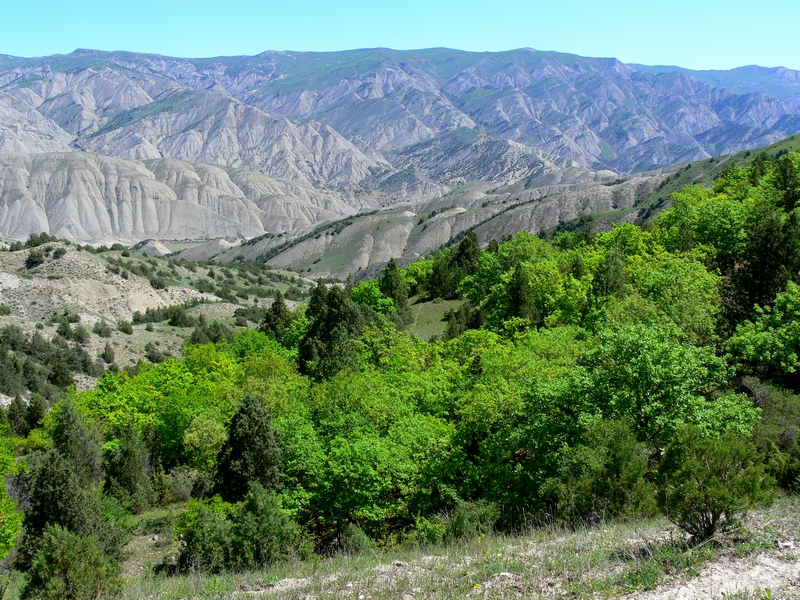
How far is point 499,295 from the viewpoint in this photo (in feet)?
178

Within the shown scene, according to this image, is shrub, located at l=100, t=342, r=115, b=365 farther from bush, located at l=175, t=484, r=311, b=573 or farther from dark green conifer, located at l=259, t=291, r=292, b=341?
bush, located at l=175, t=484, r=311, b=573

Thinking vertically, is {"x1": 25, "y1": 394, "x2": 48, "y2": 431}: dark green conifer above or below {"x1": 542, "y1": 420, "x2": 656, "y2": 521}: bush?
below

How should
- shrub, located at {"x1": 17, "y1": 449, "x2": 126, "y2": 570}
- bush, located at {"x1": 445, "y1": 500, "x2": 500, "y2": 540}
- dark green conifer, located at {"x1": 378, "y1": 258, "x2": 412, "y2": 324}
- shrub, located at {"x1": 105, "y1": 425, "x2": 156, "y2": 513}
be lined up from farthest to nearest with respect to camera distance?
dark green conifer, located at {"x1": 378, "y1": 258, "x2": 412, "y2": 324}, shrub, located at {"x1": 105, "y1": 425, "x2": 156, "y2": 513}, shrub, located at {"x1": 17, "y1": 449, "x2": 126, "y2": 570}, bush, located at {"x1": 445, "y1": 500, "x2": 500, "y2": 540}

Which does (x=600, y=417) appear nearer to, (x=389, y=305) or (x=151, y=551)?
(x=151, y=551)

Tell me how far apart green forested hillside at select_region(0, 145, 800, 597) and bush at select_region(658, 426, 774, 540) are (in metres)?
0.04

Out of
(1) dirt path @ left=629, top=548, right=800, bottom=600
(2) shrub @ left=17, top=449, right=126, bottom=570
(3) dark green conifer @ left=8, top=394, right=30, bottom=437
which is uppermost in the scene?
(1) dirt path @ left=629, top=548, right=800, bottom=600

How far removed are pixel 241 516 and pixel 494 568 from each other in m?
11.9

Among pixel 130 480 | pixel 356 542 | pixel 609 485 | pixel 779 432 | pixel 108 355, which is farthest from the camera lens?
pixel 108 355

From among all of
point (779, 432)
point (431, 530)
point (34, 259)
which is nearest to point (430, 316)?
point (431, 530)

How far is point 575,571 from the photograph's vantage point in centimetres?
1077

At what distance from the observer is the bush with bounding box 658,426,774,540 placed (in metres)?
10.7

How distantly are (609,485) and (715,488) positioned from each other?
227 inches

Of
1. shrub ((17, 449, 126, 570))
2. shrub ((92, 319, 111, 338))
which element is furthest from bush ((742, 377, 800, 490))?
shrub ((92, 319, 111, 338))

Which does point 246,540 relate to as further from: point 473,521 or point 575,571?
point 575,571
